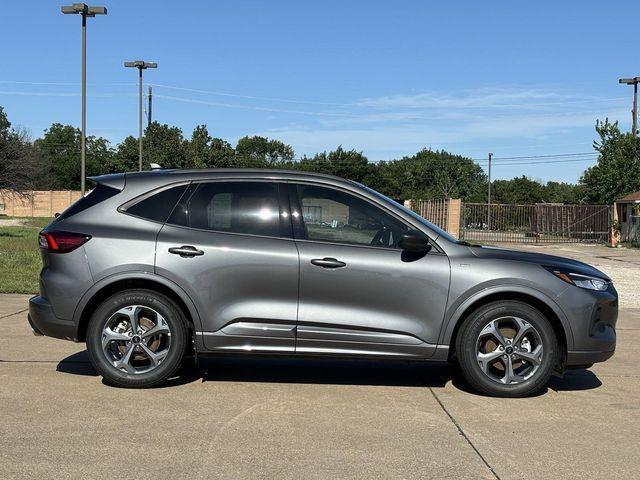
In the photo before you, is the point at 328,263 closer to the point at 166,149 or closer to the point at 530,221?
the point at 530,221

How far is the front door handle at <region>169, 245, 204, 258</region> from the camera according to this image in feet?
18.2

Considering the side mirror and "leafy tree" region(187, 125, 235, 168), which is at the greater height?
"leafy tree" region(187, 125, 235, 168)

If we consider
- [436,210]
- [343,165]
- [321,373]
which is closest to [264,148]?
[343,165]

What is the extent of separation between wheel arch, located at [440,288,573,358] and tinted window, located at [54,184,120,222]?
116 inches

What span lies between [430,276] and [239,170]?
1833 millimetres

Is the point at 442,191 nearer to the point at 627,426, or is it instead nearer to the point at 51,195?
the point at 51,195

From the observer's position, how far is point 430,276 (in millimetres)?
5535

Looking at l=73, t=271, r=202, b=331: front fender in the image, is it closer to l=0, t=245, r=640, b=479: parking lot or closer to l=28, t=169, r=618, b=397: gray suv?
l=28, t=169, r=618, b=397: gray suv

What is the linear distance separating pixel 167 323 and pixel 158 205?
980 millimetres

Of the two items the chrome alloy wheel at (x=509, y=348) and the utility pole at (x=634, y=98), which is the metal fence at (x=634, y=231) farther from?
the chrome alloy wheel at (x=509, y=348)

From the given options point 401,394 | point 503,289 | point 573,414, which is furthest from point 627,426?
point 401,394

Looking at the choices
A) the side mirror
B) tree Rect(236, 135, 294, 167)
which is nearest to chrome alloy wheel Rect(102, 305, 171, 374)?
the side mirror

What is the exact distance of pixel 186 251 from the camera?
556cm

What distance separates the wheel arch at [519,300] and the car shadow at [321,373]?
1.73 feet
